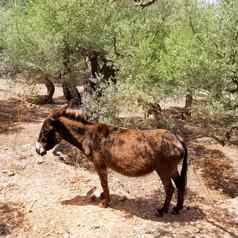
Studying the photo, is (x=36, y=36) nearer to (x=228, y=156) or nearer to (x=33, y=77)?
(x=33, y=77)

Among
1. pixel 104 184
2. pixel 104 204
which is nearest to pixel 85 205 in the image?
pixel 104 204

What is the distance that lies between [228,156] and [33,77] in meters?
11.0

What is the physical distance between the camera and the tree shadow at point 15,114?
18.0 meters

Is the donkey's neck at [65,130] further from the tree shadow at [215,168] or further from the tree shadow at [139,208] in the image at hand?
the tree shadow at [215,168]

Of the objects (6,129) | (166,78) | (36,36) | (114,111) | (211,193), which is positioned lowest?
(211,193)

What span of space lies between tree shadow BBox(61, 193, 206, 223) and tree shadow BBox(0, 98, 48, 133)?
7975mm

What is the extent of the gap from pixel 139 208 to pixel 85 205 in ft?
4.12

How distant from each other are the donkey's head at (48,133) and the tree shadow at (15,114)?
7537mm

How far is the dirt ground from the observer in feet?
29.6

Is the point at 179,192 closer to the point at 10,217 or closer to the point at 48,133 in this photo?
the point at 48,133

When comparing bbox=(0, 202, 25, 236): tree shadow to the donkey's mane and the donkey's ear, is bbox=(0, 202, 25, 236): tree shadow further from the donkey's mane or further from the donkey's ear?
the donkey's mane

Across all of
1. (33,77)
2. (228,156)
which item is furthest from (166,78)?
(33,77)

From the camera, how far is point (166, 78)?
16469mm

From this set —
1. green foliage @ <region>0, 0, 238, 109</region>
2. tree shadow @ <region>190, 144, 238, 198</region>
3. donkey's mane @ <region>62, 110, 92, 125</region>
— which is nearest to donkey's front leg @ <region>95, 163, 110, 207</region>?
donkey's mane @ <region>62, 110, 92, 125</region>
